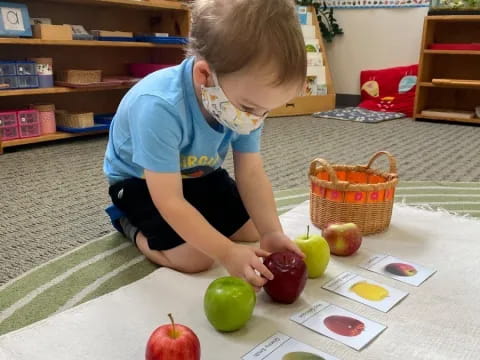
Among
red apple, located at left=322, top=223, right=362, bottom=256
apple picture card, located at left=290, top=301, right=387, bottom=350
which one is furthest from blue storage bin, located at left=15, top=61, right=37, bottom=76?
apple picture card, located at left=290, top=301, right=387, bottom=350

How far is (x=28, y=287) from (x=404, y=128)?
213 centimetres

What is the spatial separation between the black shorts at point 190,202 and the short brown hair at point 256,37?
0.35 m

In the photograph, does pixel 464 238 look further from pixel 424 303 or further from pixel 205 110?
pixel 205 110

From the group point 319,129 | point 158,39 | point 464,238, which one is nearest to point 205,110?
point 464,238

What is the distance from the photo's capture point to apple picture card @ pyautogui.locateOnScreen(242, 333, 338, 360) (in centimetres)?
66

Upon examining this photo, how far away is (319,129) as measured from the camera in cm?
250

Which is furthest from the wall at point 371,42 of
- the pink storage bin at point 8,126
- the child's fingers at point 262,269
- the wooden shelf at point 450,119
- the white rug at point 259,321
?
the child's fingers at point 262,269

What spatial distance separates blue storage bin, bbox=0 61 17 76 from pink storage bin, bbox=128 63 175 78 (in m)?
0.64

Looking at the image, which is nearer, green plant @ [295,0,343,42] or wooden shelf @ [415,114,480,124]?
wooden shelf @ [415,114,480,124]

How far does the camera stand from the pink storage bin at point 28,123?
1.95 m

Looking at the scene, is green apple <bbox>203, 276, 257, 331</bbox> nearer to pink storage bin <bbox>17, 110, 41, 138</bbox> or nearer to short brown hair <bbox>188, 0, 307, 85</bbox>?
short brown hair <bbox>188, 0, 307, 85</bbox>

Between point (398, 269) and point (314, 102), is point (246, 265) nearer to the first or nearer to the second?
point (398, 269)

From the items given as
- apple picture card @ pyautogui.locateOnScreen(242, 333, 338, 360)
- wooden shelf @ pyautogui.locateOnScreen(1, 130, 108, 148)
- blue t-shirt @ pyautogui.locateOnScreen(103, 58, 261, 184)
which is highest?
blue t-shirt @ pyautogui.locateOnScreen(103, 58, 261, 184)

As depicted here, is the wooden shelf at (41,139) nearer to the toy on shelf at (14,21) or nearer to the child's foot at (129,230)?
the toy on shelf at (14,21)
